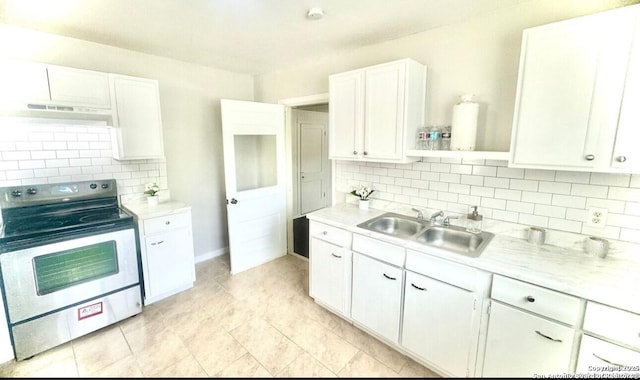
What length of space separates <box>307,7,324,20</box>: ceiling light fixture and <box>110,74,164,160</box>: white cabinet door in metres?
1.65

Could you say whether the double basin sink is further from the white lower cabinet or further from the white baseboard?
the white baseboard

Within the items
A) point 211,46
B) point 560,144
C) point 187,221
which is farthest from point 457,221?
point 211,46

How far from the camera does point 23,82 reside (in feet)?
6.57

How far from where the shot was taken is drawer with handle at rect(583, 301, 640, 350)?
121 cm

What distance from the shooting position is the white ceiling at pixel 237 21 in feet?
5.99

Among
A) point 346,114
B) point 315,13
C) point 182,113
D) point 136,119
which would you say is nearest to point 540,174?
point 346,114

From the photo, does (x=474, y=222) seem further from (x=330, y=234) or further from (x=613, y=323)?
(x=330, y=234)

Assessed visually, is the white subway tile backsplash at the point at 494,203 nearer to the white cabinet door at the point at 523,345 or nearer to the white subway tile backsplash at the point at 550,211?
the white subway tile backsplash at the point at 550,211

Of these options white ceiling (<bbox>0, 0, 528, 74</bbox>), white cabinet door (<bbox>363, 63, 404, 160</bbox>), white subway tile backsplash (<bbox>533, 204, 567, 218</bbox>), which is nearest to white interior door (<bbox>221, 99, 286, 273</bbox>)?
white ceiling (<bbox>0, 0, 528, 74</bbox>)

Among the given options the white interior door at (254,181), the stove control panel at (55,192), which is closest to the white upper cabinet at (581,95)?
the white interior door at (254,181)

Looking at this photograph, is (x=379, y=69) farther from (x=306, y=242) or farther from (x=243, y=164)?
(x=306, y=242)

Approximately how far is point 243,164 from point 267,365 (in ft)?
7.16

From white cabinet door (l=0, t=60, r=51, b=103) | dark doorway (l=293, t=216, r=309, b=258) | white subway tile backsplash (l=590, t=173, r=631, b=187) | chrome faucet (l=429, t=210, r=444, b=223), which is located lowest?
dark doorway (l=293, t=216, r=309, b=258)

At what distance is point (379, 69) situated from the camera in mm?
2191
